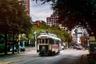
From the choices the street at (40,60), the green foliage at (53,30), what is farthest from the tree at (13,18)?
the green foliage at (53,30)

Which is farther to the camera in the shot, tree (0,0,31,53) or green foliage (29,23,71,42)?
green foliage (29,23,71,42)

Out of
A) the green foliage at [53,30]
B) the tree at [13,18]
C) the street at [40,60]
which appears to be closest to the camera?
the street at [40,60]

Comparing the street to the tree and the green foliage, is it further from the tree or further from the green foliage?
the green foliage

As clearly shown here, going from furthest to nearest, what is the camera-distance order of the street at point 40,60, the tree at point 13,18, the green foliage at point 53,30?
the green foliage at point 53,30, the tree at point 13,18, the street at point 40,60

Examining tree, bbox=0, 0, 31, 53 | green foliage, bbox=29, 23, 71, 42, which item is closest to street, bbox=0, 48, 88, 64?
tree, bbox=0, 0, 31, 53

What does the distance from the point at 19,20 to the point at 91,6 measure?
134ft

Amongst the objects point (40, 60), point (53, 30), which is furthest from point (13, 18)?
point (53, 30)

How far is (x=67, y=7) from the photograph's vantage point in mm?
27438

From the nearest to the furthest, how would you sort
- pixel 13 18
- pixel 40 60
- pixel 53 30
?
pixel 40 60
pixel 13 18
pixel 53 30

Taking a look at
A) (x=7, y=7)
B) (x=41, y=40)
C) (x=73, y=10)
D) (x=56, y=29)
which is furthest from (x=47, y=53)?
(x=56, y=29)

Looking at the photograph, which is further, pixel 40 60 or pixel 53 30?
pixel 53 30

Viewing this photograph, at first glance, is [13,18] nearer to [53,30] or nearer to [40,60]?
[40,60]

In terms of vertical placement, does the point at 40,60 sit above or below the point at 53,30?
below

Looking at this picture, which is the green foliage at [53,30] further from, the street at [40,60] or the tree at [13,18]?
the street at [40,60]
